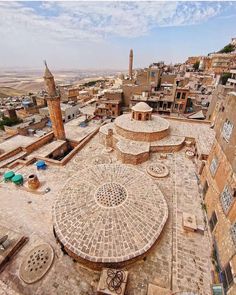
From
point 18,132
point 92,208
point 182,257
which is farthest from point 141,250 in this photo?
point 18,132

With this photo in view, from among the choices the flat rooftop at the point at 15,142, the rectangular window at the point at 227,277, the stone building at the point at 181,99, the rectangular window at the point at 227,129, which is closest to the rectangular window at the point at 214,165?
the rectangular window at the point at 227,129

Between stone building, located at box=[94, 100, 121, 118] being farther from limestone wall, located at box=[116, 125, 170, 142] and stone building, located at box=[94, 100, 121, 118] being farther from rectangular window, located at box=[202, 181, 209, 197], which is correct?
rectangular window, located at box=[202, 181, 209, 197]

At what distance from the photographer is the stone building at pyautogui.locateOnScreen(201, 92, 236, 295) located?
7.14 metres

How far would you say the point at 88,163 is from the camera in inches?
639

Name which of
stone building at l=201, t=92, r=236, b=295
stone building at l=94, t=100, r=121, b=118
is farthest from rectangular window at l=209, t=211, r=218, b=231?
stone building at l=94, t=100, r=121, b=118

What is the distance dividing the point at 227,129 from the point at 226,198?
4.19 meters

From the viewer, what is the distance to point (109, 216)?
8.62m

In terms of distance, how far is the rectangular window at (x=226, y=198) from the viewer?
8.05m

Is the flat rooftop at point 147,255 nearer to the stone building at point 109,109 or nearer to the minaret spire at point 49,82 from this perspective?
the minaret spire at point 49,82

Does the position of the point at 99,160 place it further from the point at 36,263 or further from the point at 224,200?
the point at 224,200

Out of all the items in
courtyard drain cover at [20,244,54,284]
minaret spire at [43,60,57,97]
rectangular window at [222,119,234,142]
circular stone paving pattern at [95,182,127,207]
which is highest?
minaret spire at [43,60,57,97]

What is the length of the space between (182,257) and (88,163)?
11.2 meters

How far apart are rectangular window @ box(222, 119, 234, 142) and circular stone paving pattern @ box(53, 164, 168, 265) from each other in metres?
5.66

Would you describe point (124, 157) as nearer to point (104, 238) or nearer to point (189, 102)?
point (104, 238)
